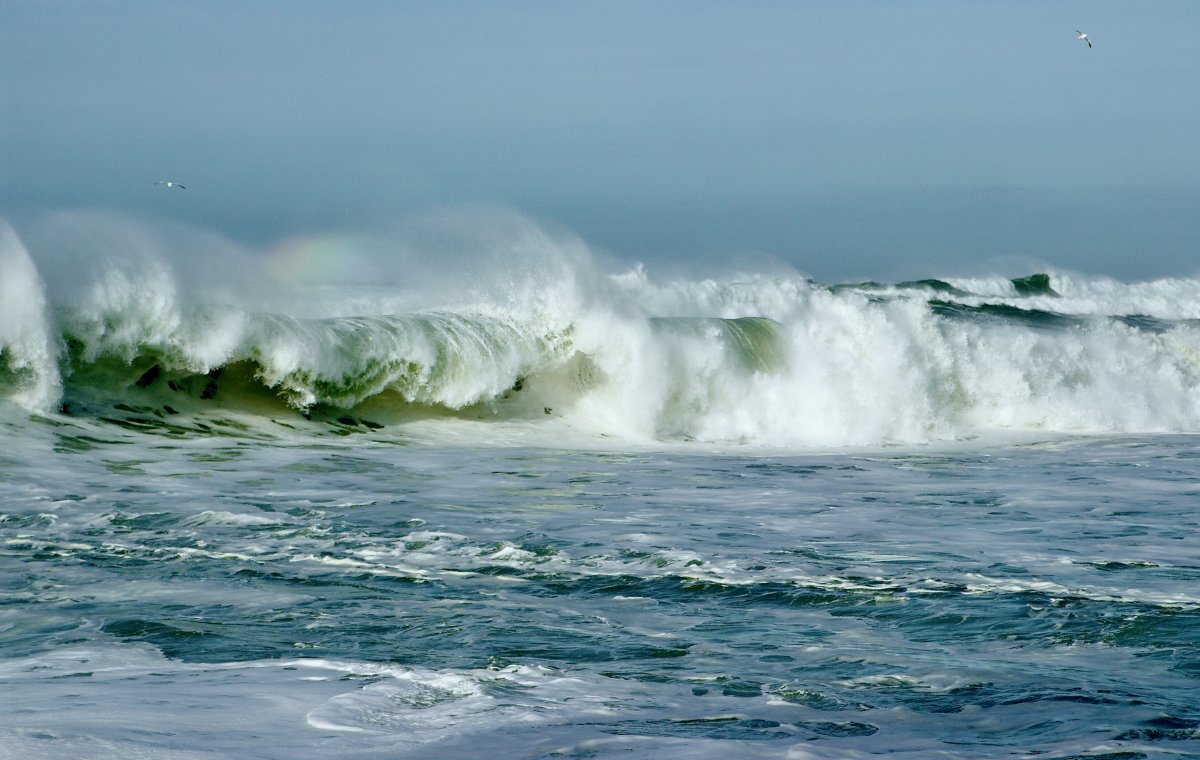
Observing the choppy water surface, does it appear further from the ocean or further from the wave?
the wave

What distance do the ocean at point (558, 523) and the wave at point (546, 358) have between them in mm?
50

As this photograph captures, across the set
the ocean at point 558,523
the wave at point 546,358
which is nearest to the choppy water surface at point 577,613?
the ocean at point 558,523

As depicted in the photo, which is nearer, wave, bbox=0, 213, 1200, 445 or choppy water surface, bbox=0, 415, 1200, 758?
choppy water surface, bbox=0, 415, 1200, 758

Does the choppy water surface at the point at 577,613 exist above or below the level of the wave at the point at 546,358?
below

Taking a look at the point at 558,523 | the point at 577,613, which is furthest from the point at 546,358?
the point at 577,613

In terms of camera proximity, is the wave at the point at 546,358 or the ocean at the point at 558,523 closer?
the ocean at the point at 558,523

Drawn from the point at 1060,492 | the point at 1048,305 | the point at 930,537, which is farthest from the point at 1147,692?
the point at 1048,305

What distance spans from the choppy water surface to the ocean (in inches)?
1.1

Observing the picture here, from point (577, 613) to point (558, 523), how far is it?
2564 mm

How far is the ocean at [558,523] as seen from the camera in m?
4.57

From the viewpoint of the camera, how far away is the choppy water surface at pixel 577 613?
4324 mm

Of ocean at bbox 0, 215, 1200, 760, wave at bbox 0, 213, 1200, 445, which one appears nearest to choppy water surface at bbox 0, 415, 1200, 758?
ocean at bbox 0, 215, 1200, 760

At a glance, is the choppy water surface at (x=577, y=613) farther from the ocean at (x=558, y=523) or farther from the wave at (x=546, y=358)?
the wave at (x=546, y=358)

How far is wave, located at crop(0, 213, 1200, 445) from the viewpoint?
46.0 feet
